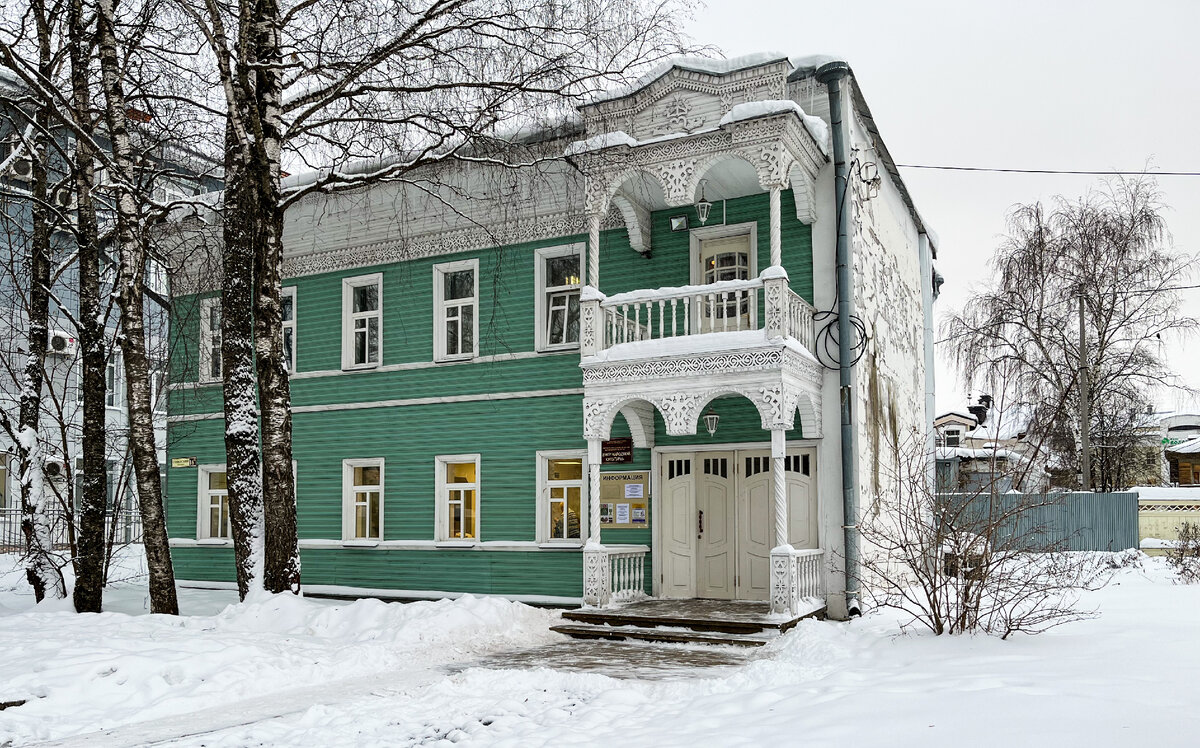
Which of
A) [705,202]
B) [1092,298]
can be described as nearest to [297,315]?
[705,202]

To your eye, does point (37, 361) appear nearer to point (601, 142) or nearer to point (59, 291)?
point (601, 142)

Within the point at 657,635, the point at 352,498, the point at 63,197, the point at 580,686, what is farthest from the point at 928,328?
the point at 63,197

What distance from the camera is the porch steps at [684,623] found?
35.3ft

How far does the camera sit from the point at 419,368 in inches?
634

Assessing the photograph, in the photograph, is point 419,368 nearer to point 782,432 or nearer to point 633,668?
point 782,432

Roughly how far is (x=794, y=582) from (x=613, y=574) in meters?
2.77

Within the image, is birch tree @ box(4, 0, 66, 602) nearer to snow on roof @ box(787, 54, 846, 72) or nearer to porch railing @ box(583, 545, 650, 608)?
porch railing @ box(583, 545, 650, 608)

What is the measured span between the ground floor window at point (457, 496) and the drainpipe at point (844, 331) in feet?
19.8

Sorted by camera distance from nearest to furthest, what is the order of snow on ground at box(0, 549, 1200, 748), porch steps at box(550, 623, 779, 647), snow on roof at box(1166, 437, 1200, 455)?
snow on ground at box(0, 549, 1200, 748), porch steps at box(550, 623, 779, 647), snow on roof at box(1166, 437, 1200, 455)

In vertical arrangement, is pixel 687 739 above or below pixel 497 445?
below

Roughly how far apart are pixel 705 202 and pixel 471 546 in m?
6.52

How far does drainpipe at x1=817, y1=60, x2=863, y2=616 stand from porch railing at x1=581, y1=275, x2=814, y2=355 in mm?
489

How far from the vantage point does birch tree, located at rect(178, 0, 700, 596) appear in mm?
11133

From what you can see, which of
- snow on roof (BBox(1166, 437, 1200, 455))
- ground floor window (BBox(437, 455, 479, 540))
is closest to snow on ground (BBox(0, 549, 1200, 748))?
ground floor window (BBox(437, 455, 479, 540))
